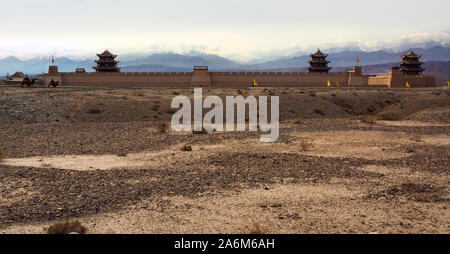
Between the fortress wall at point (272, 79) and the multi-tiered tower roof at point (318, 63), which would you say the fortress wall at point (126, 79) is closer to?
the fortress wall at point (272, 79)

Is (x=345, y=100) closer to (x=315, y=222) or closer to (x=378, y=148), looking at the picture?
(x=378, y=148)

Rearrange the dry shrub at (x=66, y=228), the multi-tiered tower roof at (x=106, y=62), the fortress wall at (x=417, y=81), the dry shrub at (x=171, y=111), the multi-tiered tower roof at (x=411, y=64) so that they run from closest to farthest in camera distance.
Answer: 1. the dry shrub at (x=66, y=228)
2. the dry shrub at (x=171, y=111)
3. the fortress wall at (x=417, y=81)
4. the multi-tiered tower roof at (x=411, y=64)
5. the multi-tiered tower roof at (x=106, y=62)

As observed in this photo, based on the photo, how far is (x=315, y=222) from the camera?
23.1 ft

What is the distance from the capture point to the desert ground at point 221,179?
Answer: 7086 millimetres

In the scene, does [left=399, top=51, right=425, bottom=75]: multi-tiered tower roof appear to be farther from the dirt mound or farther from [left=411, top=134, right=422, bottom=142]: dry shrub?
the dirt mound

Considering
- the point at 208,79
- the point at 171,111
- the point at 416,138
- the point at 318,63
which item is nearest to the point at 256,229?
the point at 416,138

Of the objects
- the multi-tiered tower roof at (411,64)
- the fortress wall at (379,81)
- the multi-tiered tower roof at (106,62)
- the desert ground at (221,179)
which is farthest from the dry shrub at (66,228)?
the multi-tiered tower roof at (411,64)

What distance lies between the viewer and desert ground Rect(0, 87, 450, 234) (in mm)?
7086

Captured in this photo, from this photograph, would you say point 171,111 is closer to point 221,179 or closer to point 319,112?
point 319,112

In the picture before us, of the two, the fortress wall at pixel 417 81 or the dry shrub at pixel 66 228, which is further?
the fortress wall at pixel 417 81

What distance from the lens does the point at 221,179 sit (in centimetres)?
1005

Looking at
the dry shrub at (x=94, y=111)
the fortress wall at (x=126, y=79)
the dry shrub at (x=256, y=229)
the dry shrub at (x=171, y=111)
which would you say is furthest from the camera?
the fortress wall at (x=126, y=79)

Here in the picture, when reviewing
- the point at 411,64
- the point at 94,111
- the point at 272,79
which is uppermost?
the point at 411,64
